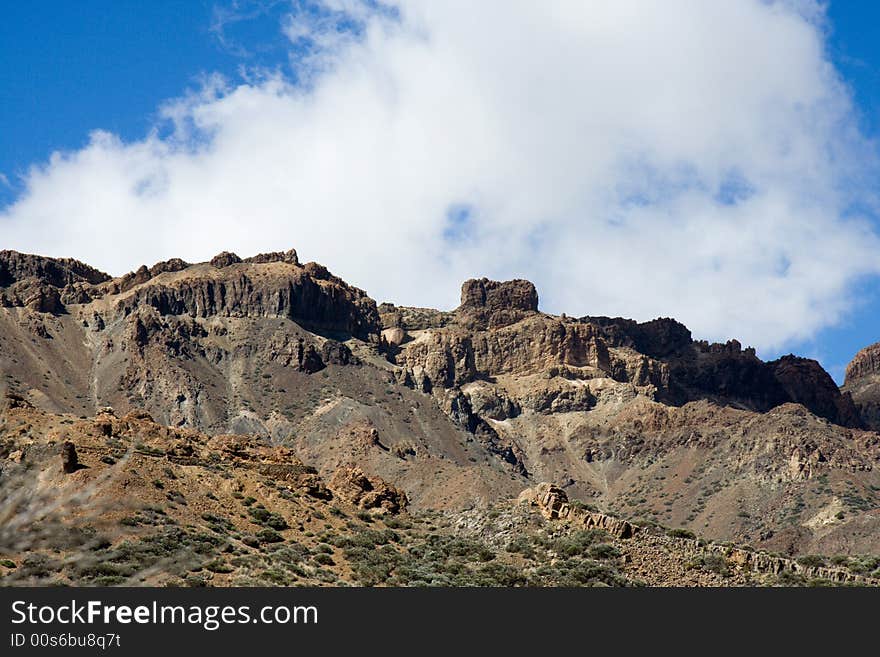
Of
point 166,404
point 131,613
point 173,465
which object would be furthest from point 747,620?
point 166,404

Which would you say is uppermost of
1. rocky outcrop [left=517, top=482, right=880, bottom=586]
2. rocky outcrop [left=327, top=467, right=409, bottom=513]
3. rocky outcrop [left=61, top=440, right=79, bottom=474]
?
rocky outcrop [left=327, top=467, right=409, bottom=513]

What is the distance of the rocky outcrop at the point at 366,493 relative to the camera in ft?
229

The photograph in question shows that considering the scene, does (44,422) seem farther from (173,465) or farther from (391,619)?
(391,619)

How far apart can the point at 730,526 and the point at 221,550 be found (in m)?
123

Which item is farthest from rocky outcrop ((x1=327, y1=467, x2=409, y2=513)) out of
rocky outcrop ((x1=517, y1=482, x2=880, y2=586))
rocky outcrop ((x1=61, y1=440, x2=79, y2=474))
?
rocky outcrop ((x1=61, y1=440, x2=79, y2=474))

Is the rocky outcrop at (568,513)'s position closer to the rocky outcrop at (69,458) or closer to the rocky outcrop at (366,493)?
the rocky outcrop at (366,493)

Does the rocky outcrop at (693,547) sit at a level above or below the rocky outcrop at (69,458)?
below

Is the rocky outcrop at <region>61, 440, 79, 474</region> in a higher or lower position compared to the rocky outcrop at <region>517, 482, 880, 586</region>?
higher

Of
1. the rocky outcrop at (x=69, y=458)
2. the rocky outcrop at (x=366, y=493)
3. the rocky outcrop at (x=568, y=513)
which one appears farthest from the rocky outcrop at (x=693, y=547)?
the rocky outcrop at (x=69, y=458)

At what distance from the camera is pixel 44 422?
206 ft

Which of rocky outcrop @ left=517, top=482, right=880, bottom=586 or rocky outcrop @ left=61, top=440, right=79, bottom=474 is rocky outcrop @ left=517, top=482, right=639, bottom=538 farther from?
rocky outcrop @ left=61, top=440, right=79, bottom=474

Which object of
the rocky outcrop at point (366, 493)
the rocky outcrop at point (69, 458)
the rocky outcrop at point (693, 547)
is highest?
the rocky outcrop at point (366, 493)

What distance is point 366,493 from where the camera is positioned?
7244cm

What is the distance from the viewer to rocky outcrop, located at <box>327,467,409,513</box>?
229ft
